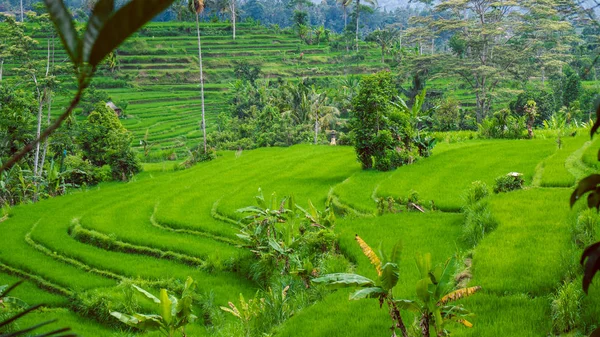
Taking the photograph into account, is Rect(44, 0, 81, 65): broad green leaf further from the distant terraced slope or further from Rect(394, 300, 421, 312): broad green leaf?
the distant terraced slope

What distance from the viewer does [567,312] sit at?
3596mm

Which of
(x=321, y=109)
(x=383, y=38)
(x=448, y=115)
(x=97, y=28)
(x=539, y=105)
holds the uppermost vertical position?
(x=383, y=38)

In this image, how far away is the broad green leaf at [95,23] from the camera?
0.82 metres

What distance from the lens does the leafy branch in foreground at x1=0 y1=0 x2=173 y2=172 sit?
2.67ft

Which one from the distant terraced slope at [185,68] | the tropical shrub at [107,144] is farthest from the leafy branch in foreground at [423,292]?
the distant terraced slope at [185,68]

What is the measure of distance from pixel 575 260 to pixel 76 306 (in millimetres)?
6312

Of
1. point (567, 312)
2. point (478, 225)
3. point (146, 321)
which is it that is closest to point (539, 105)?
point (478, 225)

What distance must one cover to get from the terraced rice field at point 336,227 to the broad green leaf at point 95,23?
3335mm

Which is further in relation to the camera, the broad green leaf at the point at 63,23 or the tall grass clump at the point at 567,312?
the tall grass clump at the point at 567,312

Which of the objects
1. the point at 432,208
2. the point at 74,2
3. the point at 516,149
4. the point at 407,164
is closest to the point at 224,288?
the point at 432,208

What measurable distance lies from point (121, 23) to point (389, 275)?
106 inches

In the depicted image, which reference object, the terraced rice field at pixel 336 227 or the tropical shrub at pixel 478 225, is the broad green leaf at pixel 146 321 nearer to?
the terraced rice field at pixel 336 227

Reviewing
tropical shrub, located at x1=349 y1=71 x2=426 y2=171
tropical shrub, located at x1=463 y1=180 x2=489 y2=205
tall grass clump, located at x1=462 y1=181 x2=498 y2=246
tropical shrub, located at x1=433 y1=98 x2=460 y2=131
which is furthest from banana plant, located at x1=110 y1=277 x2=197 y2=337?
tropical shrub, located at x1=433 y1=98 x2=460 y2=131

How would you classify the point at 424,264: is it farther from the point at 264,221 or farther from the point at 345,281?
the point at 264,221
